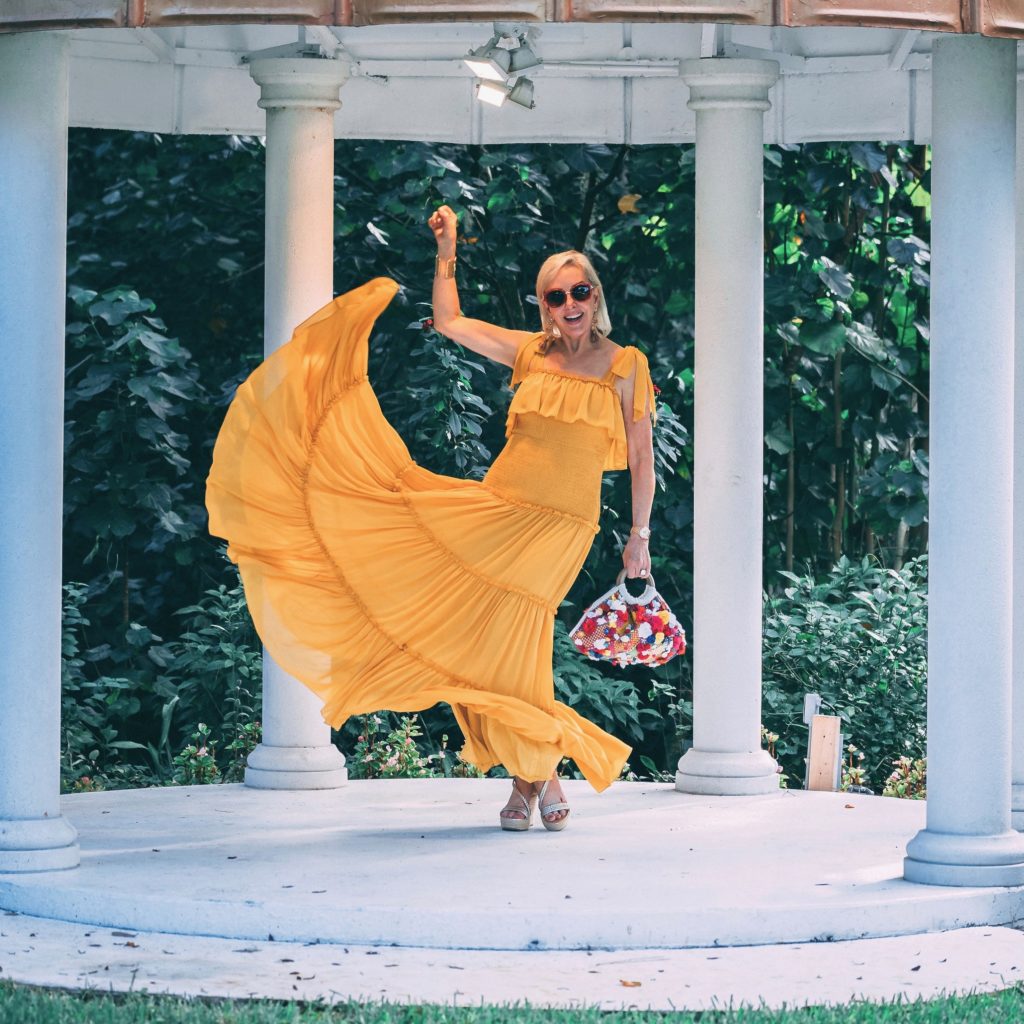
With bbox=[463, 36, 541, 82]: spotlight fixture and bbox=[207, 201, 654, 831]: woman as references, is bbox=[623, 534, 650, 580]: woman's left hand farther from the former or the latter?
bbox=[463, 36, 541, 82]: spotlight fixture

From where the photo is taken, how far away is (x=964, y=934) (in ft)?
23.6

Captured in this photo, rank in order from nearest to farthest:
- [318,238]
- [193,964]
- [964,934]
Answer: [193,964]
[964,934]
[318,238]

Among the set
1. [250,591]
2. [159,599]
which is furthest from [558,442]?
[159,599]

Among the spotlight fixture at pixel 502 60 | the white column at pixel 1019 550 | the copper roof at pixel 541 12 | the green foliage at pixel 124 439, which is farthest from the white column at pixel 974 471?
the green foliage at pixel 124 439

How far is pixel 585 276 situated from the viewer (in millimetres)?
8664

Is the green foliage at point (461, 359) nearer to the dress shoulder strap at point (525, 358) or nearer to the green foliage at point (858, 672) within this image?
the green foliage at point (858, 672)

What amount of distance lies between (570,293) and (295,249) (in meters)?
1.93

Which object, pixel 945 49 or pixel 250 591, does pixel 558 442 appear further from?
pixel 945 49

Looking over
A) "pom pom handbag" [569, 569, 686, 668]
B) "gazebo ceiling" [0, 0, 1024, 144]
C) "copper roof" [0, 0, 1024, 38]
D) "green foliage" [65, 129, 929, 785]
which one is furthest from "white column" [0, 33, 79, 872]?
"green foliage" [65, 129, 929, 785]

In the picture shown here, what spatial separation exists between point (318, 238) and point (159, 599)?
4.25m

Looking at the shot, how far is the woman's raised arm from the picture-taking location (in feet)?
28.6

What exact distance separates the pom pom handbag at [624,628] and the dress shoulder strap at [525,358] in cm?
96

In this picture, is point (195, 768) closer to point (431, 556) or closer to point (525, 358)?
point (431, 556)

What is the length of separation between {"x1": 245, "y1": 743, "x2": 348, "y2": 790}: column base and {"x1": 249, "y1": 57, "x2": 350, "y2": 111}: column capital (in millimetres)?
3090
